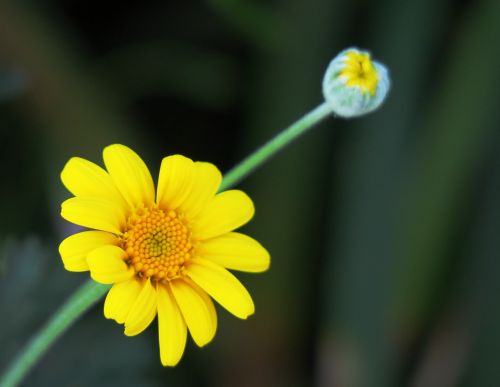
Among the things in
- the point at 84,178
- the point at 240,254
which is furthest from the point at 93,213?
the point at 240,254

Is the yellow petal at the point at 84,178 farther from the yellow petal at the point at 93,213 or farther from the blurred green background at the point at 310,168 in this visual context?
the blurred green background at the point at 310,168

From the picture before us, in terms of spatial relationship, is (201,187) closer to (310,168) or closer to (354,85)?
(354,85)

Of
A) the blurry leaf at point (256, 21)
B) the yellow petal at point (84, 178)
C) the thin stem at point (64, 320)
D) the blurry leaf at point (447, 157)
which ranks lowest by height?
the thin stem at point (64, 320)

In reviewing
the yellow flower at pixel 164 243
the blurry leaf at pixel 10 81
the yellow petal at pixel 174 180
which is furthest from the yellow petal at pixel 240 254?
the blurry leaf at pixel 10 81

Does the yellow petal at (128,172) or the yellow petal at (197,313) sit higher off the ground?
the yellow petal at (128,172)

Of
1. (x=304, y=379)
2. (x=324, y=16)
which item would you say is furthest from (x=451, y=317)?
(x=324, y=16)
